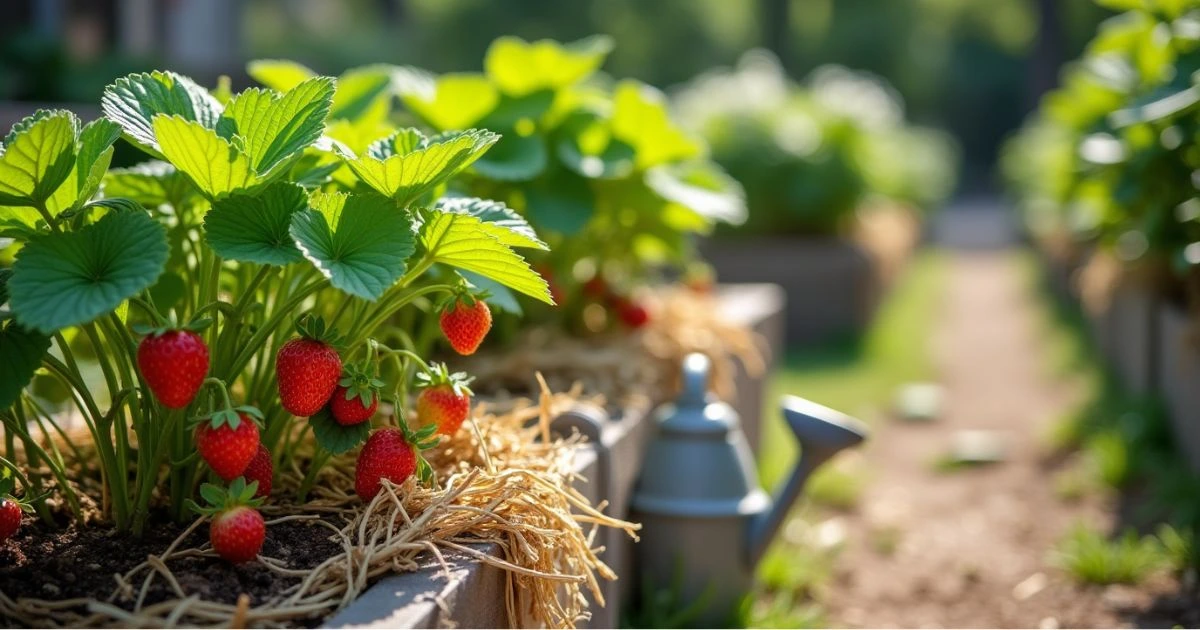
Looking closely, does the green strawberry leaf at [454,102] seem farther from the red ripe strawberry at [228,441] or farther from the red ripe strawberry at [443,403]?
the red ripe strawberry at [228,441]

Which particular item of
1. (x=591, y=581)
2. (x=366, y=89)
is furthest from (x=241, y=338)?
(x=366, y=89)

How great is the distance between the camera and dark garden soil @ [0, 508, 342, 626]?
1.25m

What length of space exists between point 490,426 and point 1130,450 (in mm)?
2346

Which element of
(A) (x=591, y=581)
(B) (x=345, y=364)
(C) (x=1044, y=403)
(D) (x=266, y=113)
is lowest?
(C) (x=1044, y=403)

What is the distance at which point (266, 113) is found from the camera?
4.58 ft

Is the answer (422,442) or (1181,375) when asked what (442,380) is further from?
(1181,375)

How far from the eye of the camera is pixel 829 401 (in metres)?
4.71

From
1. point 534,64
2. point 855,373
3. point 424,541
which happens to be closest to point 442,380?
point 424,541

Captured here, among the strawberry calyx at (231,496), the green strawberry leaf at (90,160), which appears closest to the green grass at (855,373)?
the strawberry calyx at (231,496)

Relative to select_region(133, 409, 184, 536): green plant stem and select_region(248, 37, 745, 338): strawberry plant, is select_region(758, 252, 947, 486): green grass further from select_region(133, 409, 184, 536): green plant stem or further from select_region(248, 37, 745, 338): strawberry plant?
select_region(133, 409, 184, 536): green plant stem

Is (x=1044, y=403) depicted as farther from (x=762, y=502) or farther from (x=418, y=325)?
(x=418, y=325)

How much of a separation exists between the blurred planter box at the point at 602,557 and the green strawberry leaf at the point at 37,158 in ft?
1.91

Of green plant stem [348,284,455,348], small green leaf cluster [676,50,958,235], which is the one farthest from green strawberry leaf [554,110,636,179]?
small green leaf cluster [676,50,958,235]

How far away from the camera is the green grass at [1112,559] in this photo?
2.50m
